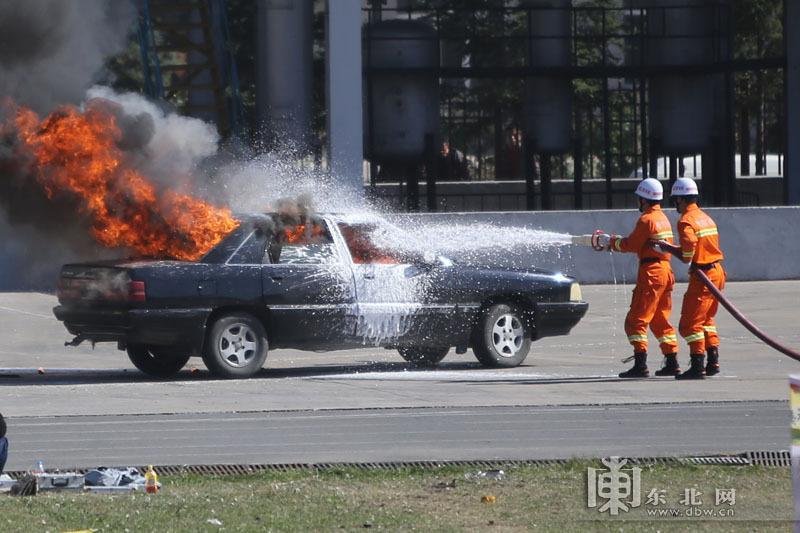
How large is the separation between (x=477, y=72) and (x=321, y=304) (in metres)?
19.5

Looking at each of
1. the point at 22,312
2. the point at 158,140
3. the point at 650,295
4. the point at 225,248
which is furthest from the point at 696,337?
the point at 22,312

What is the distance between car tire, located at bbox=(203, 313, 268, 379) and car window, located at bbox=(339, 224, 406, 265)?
1.19m

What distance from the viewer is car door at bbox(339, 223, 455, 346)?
46.1 feet

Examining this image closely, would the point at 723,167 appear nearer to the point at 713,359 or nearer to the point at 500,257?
the point at 500,257

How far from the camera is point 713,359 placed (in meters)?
13.6

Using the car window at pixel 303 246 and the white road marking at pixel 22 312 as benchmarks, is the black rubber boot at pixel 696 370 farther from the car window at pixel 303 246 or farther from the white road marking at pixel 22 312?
the white road marking at pixel 22 312

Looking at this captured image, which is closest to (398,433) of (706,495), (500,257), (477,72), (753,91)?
(706,495)

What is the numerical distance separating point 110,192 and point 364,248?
2489 mm

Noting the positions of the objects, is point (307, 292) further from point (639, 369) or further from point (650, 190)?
point (650, 190)

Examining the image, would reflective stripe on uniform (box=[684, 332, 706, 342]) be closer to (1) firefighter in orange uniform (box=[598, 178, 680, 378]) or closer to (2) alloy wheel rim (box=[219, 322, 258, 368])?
(1) firefighter in orange uniform (box=[598, 178, 680, 378])

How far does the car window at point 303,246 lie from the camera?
45.8 feet

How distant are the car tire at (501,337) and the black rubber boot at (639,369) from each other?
133 cm

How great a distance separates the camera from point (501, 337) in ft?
47.8

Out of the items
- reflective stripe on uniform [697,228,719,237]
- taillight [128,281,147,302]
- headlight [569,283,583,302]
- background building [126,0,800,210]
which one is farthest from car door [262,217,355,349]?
background building [126,0,800,210]
